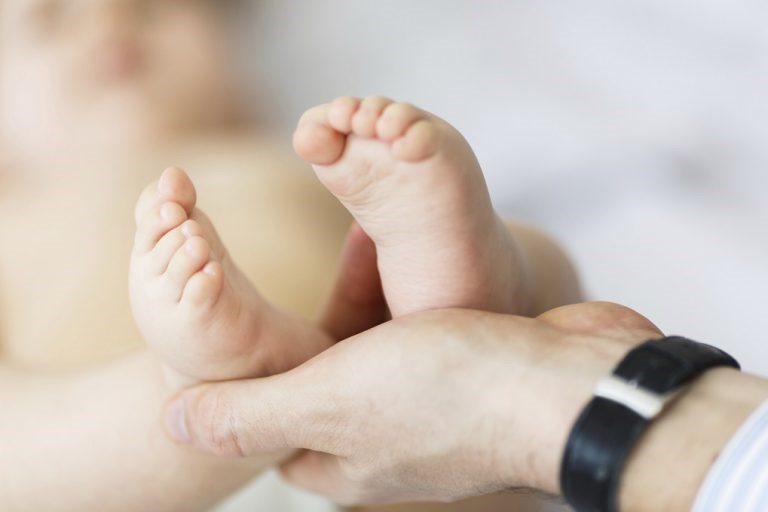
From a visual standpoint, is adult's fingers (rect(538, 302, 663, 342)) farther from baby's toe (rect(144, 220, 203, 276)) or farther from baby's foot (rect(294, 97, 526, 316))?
baby's toe (rect(144, 220, 203, 276))

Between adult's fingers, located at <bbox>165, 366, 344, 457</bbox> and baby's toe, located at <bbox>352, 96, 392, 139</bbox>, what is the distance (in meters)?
0.18

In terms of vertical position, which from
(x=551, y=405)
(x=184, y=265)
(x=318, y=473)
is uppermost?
(x=184, y=265)

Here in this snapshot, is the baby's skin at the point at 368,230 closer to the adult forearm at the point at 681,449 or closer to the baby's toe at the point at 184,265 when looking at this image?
the baby's toe at the point at 184,265

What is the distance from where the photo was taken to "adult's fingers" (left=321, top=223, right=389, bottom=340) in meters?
0.81

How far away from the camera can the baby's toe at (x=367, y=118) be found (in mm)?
567

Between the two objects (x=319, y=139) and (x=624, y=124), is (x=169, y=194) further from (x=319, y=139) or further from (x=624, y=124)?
(x=624, y=124)

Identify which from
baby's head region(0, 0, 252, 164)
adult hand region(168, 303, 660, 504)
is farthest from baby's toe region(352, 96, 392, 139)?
baby's head region(0, 0, 252, 164)

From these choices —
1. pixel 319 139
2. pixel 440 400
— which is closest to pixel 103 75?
pixel 319 139

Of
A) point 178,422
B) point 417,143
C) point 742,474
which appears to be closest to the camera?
point 742,474

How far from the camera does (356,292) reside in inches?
32.2

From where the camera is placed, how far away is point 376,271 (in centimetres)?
82

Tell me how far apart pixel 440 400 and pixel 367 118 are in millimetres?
203

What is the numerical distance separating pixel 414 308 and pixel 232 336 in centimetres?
15

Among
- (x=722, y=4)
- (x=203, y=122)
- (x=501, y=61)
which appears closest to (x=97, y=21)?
(x=203, y=122)
